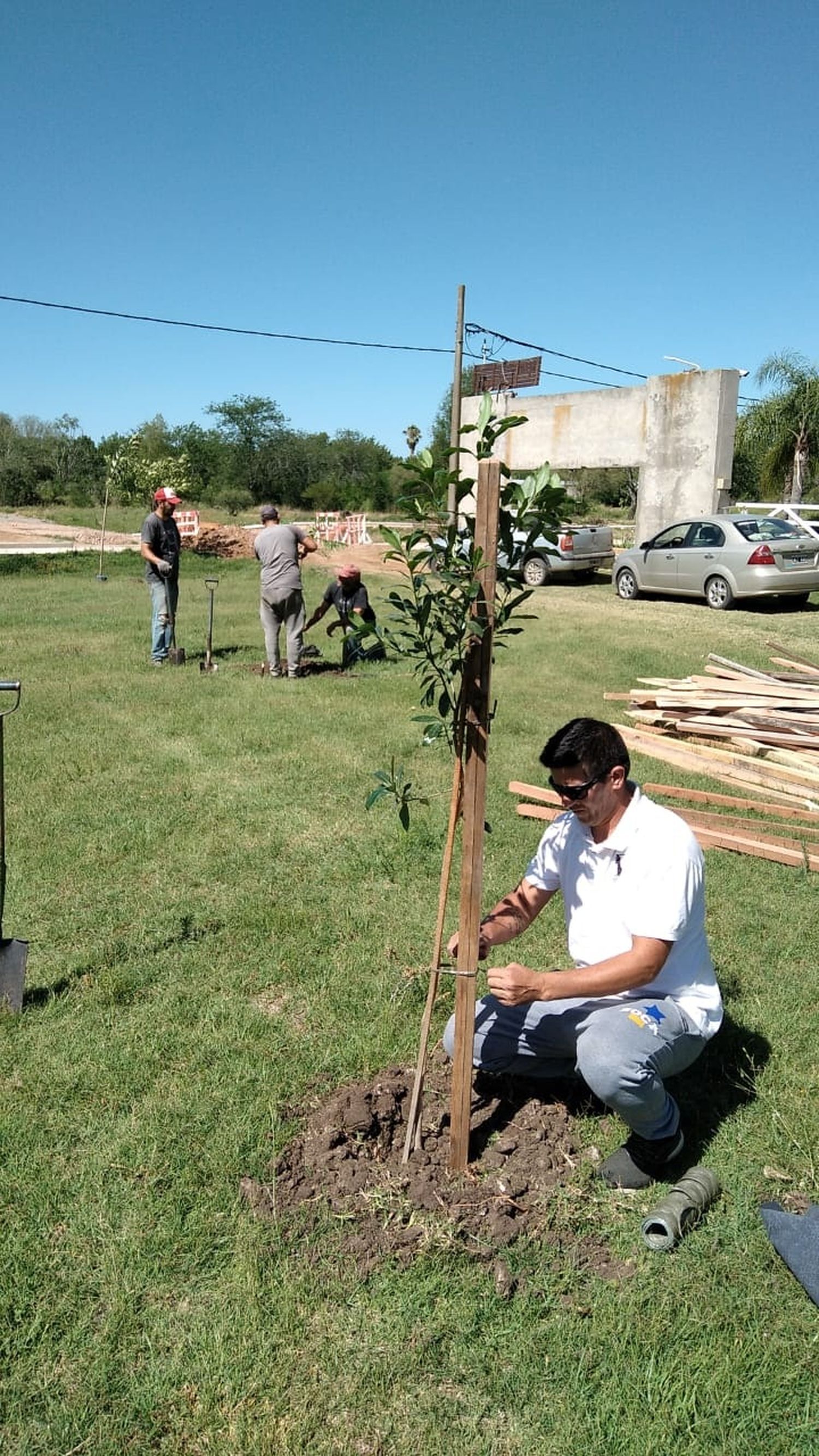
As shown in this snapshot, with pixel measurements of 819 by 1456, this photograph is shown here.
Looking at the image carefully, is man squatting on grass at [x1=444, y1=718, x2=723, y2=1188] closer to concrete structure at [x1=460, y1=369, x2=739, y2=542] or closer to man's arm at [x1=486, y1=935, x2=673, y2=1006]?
man's arm at [x1=486, y1=935, x2=673, y2=1006]

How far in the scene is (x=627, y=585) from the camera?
19.0m

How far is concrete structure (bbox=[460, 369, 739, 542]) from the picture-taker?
2080cm

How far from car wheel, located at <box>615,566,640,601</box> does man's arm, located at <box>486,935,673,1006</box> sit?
16.6 meters

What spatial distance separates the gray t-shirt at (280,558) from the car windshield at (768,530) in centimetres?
929

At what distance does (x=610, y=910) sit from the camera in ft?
10.0

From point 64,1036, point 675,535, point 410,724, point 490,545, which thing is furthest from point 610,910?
point 675,535

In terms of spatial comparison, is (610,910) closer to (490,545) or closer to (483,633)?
(483,633)

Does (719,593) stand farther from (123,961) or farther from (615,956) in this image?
(615,956)

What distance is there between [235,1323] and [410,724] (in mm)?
6460

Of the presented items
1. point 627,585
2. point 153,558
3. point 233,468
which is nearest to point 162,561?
point 153,558

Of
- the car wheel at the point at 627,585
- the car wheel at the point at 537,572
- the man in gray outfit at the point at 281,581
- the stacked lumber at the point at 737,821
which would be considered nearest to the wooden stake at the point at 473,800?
the stacked lumber at the point at 737,821

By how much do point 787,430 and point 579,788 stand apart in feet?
99.6

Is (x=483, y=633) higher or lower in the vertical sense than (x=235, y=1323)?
higher

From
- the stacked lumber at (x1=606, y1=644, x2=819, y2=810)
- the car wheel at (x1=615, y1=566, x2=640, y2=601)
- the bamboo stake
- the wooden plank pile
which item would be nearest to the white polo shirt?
the bamboo stake
